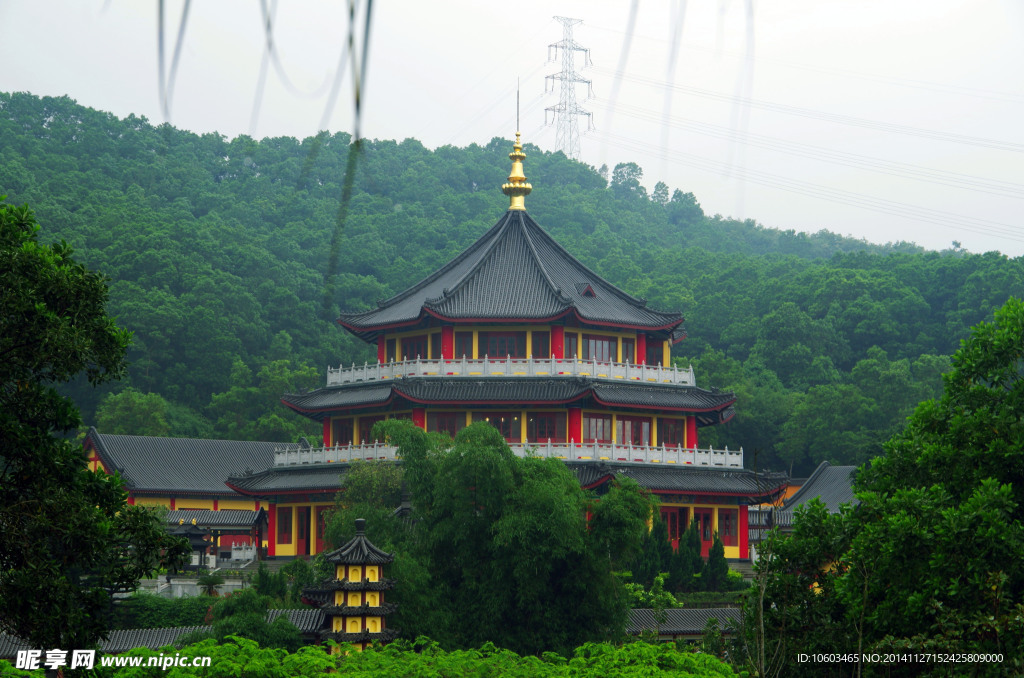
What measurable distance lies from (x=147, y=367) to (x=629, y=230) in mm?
43636

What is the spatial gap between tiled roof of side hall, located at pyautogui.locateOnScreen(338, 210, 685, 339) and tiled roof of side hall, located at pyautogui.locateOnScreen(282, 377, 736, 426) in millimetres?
2390

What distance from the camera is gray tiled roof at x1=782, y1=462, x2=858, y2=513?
163 feet

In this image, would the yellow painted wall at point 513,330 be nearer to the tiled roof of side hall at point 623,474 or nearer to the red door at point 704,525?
the tiled roof of side hall at point 623,474

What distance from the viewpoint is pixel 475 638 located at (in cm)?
2553

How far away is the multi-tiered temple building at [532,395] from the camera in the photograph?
40438 millimetres

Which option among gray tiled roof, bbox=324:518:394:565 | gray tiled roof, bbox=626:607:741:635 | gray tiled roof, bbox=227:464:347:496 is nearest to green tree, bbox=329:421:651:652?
gray tiled roof, bbox=324:518:394:565

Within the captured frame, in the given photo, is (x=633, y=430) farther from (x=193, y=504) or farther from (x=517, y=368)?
(x=193, y=504)

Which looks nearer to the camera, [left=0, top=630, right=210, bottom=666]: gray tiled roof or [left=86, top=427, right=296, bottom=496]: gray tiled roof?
[left=0, top=630, right=210, bottom=666]: gray tiled roof

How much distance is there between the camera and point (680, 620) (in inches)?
1216

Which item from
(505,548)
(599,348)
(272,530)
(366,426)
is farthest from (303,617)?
(599,348)

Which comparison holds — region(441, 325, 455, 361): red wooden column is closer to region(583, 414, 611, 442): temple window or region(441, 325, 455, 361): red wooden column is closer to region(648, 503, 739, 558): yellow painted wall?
region(583, 414, 611, 442): temple window

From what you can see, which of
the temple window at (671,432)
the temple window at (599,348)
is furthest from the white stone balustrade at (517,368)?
the temple window at (671,432)

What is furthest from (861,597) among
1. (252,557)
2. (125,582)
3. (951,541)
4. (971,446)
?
(252,557)

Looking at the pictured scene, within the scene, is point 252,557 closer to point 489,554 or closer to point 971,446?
point 489,554
